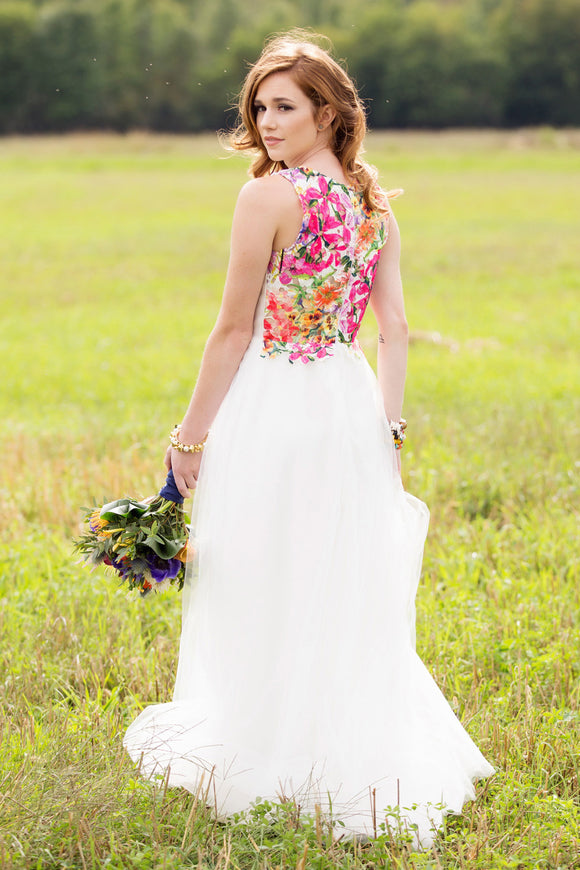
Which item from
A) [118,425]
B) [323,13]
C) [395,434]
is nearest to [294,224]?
[395,434]

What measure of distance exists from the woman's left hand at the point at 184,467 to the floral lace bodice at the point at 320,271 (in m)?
0.45

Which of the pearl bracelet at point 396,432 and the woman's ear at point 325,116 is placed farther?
the pearl bracelet at point 396,432

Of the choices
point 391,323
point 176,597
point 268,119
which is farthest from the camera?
point 176,597

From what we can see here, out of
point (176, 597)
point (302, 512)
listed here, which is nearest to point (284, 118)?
point (302, 512)

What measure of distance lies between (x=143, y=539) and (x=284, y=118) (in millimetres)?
1491

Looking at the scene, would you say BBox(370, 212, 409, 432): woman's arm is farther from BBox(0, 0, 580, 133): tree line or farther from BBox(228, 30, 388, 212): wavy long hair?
BBox(0, 0, 580, 133): tree line

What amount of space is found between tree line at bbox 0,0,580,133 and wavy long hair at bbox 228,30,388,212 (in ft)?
151

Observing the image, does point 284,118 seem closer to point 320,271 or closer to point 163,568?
point 320,271

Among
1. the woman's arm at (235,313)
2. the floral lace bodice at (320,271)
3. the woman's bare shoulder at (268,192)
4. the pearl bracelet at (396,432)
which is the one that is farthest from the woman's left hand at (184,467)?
the woman's bare shoulder at (268,192)

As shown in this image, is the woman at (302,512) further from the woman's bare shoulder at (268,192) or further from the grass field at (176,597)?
the grass field at (176,597)

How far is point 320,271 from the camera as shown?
321 centimetres

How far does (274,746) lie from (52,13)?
215 feet

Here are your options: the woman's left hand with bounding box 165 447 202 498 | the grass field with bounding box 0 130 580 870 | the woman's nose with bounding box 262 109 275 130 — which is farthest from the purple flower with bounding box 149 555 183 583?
Answer: the woman's nose with bounding box 262 109 275 130

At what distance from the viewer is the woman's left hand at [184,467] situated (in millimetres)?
3377
